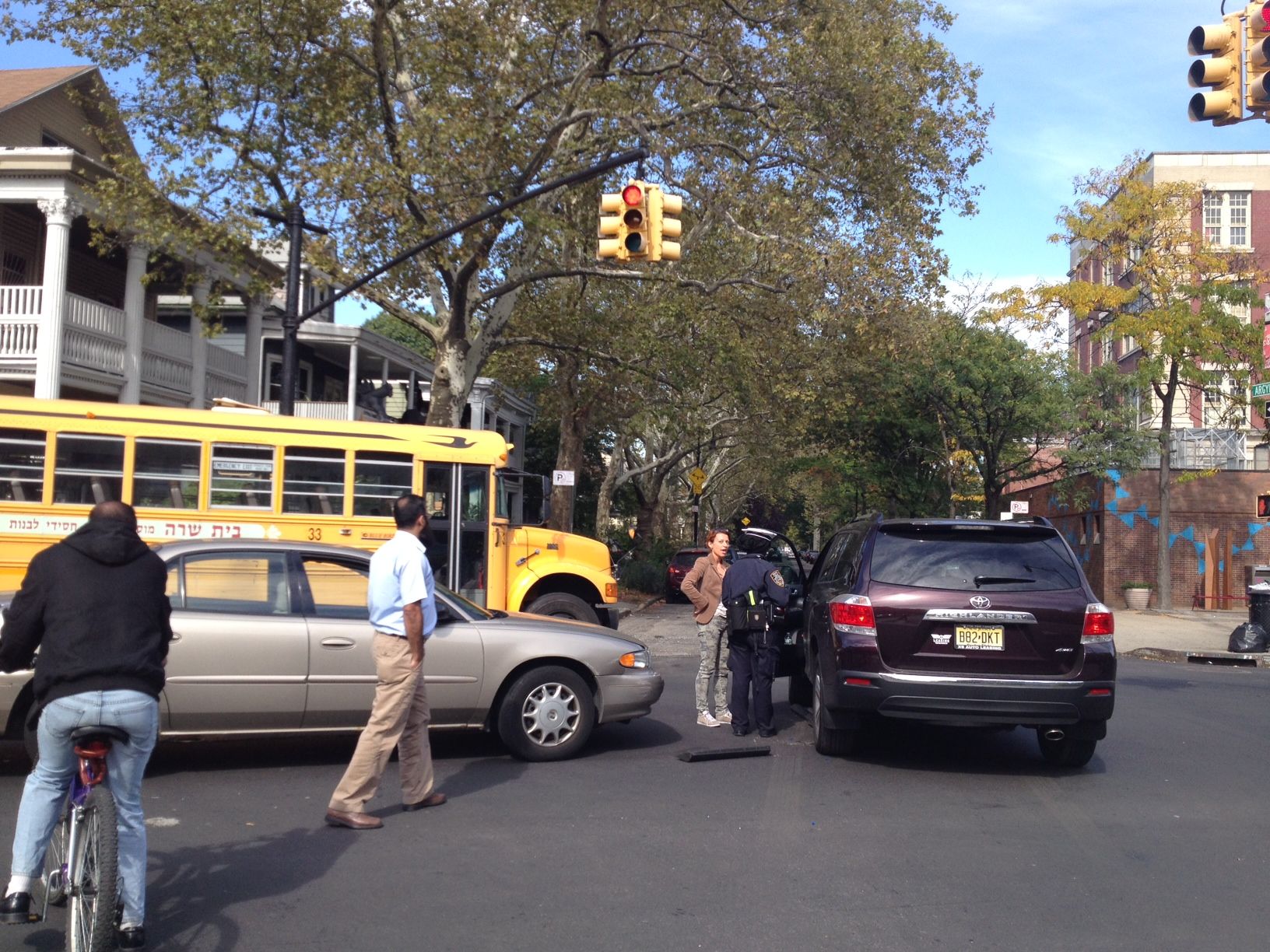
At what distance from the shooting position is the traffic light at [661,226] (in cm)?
1421

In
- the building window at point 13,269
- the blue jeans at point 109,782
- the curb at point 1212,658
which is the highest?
the building window at point 13,269

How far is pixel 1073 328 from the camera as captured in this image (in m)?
46.1

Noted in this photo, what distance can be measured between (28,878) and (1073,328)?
46.1 metres

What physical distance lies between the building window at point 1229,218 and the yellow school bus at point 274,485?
3228 cm

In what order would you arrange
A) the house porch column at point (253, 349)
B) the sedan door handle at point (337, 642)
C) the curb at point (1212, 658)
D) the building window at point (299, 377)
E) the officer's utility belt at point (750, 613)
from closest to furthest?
1. the sedan door handle at point (337, 642)
2. the officer's utility belt at point (750, 613)
3. the curb at point (1212, 658)
4. the house porch column at point (253, 349)
5. the building window at point (299, 377)

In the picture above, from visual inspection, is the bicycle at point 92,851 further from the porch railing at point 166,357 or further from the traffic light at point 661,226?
the porch railing at point 166,357

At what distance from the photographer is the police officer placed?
984 cm

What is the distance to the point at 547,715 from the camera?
8.61m

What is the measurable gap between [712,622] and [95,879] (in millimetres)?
6507

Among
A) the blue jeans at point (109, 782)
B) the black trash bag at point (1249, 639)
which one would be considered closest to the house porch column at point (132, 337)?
the blue jeans at point (109, 782)

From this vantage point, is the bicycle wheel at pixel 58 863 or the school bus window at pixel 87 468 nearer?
the bicycle wheel at pixel 58 863

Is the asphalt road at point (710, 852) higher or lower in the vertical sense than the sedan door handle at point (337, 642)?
lower

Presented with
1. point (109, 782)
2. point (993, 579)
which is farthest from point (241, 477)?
point (109, 782)

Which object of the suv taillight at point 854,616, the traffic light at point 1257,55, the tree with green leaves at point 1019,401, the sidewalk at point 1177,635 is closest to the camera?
the suv taillight at point 854,616
